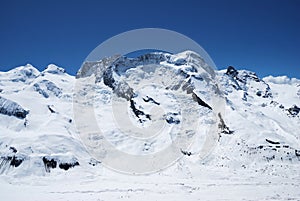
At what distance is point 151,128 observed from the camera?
182 ft

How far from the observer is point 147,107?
2530 inches

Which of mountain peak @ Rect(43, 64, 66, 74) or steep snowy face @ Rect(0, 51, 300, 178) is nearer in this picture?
steep snowy face @ Rect(0, 51, 300, 178)

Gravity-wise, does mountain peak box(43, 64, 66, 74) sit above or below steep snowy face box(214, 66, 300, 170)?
above

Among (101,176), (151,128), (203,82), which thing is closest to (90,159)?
(101,176)

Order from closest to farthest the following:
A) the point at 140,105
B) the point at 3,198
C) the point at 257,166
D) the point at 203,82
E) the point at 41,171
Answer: the point at 3,198
the point at 41,171
the point at 257,166
the point at 140,105
the point at 203,82

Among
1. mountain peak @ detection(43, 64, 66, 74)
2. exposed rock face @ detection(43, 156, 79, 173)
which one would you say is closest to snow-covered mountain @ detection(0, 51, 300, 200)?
exposed rock face @ detection(43, 156, 79, 173)

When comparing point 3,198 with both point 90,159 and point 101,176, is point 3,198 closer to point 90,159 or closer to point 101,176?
point 101,176

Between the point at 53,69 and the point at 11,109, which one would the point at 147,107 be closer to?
the point at 11,109

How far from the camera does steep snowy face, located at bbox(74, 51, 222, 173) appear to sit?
4655 cm

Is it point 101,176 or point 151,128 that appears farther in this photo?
point 151,128

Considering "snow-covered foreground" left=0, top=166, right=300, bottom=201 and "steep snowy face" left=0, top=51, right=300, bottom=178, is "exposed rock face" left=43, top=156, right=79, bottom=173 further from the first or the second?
"snow-covered foreground" left=0, top=166, right=300, bottom=201

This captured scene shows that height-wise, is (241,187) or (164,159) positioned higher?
(164,159)

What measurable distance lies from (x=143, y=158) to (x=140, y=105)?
2263 cm

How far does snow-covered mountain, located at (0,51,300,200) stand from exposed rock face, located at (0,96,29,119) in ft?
0.52
